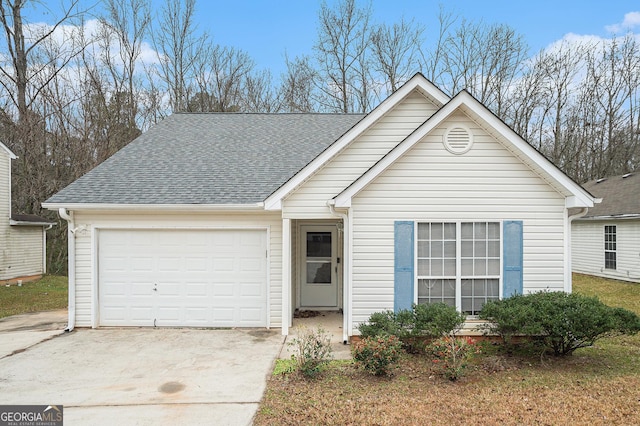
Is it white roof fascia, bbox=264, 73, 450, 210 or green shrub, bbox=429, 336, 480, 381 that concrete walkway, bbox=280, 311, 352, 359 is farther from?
white roof fascia, bbox=264, 73, 450, 210

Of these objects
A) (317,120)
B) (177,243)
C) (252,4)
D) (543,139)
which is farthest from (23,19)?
(543,139)

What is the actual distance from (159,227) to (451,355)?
260 inches

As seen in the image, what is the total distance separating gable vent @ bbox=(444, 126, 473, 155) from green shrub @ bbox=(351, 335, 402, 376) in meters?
3.66

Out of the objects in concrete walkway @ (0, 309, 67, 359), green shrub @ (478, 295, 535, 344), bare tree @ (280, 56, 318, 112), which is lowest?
concrete walkway @ (0, 309, 67, 359)

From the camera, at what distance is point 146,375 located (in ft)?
19.9

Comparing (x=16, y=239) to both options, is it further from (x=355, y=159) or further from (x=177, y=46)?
(x=355, y=159)

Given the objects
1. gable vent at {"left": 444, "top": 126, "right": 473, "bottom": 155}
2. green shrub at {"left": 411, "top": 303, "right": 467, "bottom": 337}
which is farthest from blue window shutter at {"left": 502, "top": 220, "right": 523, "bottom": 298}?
gable vent at {"left": 444, "top": 126, "right": 473, "bottom": 155}

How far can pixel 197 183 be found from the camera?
923 centimetres

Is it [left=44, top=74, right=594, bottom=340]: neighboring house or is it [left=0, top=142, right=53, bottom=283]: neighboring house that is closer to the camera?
[left=44, top=74, right=594, bottom=340]: neighboring house

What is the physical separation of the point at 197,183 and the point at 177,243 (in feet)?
4.89

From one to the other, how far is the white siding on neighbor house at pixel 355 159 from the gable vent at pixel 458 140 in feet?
4.21

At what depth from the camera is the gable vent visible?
23.7ft

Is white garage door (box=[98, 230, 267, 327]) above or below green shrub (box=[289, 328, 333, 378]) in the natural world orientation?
above

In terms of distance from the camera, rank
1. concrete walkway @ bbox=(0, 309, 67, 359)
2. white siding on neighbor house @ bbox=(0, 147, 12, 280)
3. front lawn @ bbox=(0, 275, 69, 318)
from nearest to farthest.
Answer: concrete walkway @ bbox=(0, 309, 67, 359) → front lawn @ bbox=(0, 275, 69, 318) → white siding on neighbor house @ bbox=(0, 147, 12, 280)
